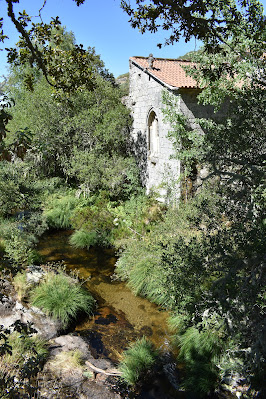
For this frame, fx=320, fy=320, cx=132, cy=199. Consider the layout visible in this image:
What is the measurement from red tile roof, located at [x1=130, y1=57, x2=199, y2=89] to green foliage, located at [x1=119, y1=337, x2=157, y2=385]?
29.5 ft

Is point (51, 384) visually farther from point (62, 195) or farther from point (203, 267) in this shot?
point (62, 195)

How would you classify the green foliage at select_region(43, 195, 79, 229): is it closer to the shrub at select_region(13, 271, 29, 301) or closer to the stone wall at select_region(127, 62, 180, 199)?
the stone wall at select_region(127, 62, 180, 199)

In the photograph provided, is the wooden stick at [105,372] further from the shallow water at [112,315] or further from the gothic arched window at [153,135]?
the gothic arched window at [153,135]

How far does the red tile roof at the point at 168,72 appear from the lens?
1195 centimetres

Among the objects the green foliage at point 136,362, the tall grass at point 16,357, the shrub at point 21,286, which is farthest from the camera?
the shrub at point 21,286

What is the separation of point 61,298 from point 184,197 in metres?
6.48

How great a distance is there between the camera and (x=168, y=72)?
13.4 metres

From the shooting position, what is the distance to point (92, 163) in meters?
14.2

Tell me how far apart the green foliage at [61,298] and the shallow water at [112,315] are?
36 centimetres

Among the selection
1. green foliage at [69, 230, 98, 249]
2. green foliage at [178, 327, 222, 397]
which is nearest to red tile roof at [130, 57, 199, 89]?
green foliage at [69, 230, 98, 249]

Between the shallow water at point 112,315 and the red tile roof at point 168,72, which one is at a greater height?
the red tile roof at point 168,72

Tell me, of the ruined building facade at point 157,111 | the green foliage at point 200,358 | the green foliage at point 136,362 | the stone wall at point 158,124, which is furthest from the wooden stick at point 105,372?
the stone wall at point 158,124

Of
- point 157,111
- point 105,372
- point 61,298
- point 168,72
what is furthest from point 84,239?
point 168,72

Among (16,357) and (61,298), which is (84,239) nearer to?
(61,298)
